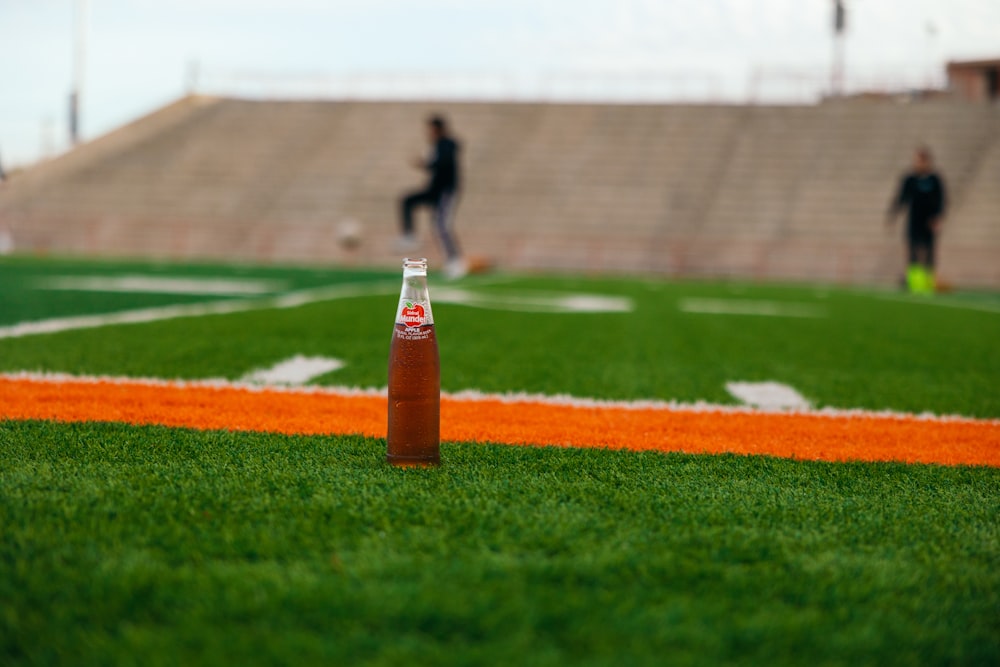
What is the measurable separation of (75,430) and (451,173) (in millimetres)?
12517

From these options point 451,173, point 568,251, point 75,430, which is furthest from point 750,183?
point 75,430

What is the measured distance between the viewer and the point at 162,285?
1165 centimetres

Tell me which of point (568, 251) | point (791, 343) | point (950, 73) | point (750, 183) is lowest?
point (791, 343)

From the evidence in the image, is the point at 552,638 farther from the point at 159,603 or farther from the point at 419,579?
the point at 159,603

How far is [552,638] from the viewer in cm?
163

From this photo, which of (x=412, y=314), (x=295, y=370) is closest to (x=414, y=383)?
(x=412, y=314)

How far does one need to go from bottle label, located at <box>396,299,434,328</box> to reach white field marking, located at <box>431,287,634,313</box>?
258 inches

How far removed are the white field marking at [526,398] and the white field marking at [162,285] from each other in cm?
611

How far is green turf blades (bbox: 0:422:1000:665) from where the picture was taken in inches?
63.5

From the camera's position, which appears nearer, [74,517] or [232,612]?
[232,612]

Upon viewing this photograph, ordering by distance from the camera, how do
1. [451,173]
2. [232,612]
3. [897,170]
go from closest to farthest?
[232,612] < [451,173] < [897,170]

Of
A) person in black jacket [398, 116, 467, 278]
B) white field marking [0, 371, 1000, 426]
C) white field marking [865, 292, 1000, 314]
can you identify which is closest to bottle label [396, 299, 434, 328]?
white field marking [0, 371, 1000, 426]

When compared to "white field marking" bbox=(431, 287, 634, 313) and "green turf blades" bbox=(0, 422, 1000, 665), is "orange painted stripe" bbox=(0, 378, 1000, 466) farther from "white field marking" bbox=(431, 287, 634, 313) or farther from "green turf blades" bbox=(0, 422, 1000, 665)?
"white field marking" bbox=(431, 287, 634, 313)

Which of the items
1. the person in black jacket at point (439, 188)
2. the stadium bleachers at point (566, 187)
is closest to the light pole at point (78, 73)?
the stadium bleachers at point (566, 187)
